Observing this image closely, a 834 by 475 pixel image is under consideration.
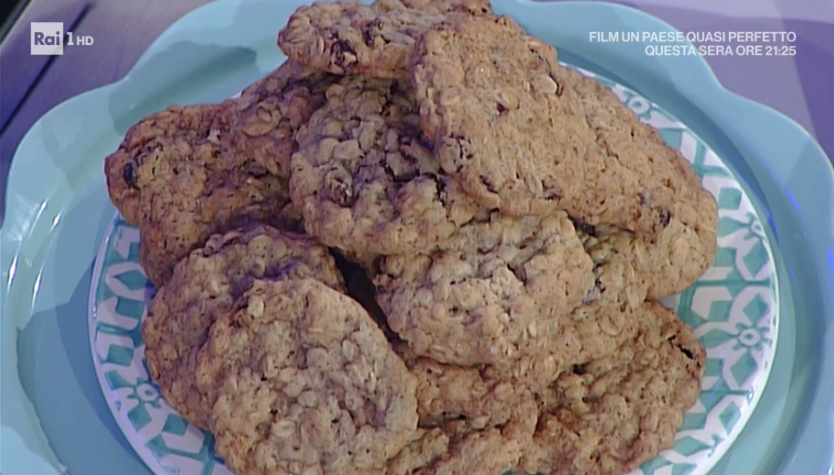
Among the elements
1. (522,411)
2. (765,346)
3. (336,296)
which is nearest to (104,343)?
(336,296)

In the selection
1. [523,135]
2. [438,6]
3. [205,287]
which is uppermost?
[438,6]

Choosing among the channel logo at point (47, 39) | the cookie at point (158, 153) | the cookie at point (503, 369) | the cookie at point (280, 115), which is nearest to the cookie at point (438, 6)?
the cookie at point (280, 115)

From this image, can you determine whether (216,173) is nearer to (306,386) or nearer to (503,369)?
(306,386)

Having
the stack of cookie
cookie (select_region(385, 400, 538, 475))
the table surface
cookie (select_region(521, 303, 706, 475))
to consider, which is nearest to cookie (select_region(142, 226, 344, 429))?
the stack of cookie

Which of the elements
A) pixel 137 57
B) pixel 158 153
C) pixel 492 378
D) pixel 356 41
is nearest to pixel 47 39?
pixel 137 57

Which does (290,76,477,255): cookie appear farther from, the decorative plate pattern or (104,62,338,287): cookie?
the decorative plate pattern

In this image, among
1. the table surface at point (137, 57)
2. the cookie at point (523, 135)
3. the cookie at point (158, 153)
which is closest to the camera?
the cookie at point (523, 135)

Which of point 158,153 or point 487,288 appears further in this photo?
point 158,153

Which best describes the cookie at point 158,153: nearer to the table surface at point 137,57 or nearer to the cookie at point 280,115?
the cookie at point 280,115
